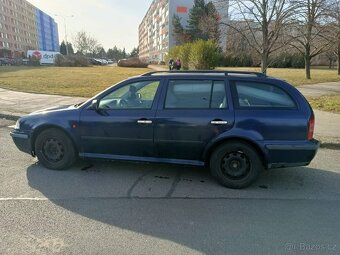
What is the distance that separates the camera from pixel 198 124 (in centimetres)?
439

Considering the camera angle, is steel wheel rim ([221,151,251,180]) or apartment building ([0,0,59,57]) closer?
steel wheel rim ([221,151,251,180])

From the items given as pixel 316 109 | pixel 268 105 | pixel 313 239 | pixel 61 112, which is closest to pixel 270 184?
pixel 268 105

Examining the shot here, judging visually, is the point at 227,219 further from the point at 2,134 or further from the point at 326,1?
the point at 326,1

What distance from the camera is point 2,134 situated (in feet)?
24.1

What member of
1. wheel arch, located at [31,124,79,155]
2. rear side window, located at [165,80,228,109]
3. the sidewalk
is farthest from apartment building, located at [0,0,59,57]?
rear side window, located at [165,80,228,109]

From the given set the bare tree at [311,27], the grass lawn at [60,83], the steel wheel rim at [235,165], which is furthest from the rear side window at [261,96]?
the bare tree at [311,27]

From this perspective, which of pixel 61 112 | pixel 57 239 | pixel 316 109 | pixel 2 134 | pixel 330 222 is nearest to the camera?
pixel 57 239

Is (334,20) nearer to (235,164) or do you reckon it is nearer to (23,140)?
(235,164)

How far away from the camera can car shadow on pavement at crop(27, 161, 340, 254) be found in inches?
134

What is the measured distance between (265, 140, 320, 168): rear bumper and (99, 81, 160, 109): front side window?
1.82 metres

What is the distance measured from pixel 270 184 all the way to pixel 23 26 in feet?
395

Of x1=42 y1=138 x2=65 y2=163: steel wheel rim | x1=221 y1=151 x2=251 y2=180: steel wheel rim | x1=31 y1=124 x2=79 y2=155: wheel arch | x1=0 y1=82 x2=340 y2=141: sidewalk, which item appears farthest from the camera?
x1=0 y1=82 x2=340 y2=141: sidewalk

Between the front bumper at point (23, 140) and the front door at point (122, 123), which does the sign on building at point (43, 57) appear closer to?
the front bumper at point (23, 140)

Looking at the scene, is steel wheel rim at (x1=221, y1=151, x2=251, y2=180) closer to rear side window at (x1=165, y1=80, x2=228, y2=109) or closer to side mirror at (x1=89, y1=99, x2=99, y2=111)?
rear side window at (x1=165, y1=80, x2=228, y2=109)
